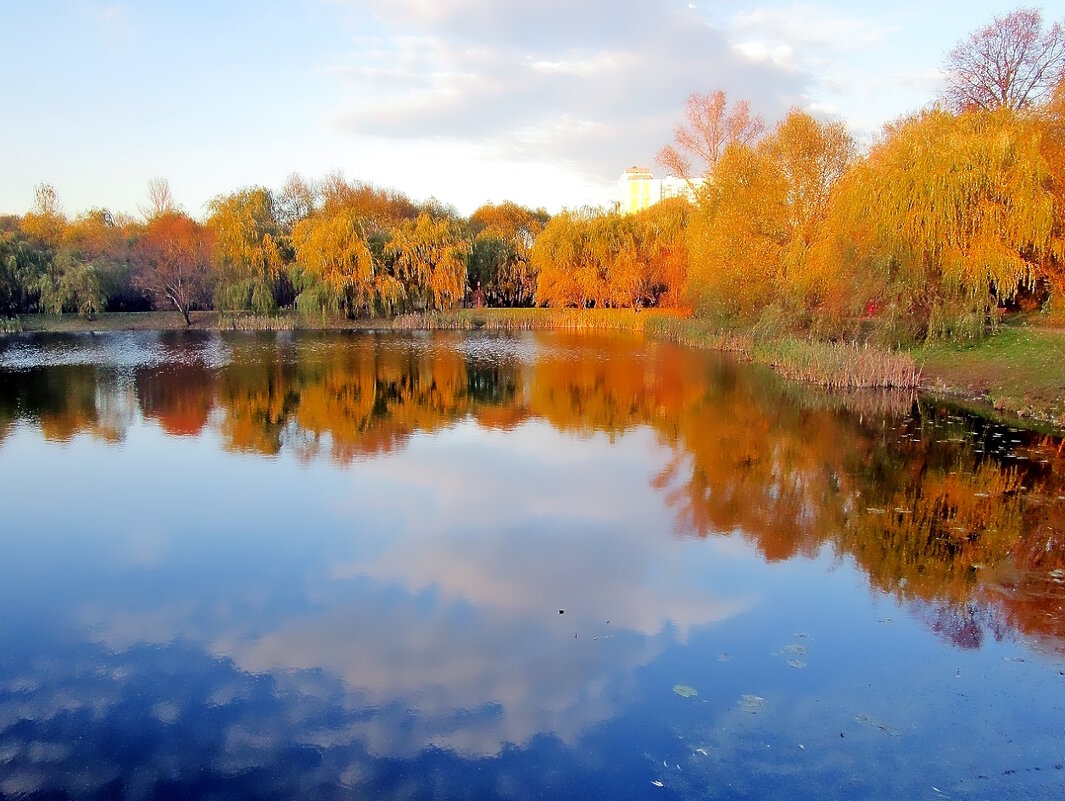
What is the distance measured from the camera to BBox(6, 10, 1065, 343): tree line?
674 inches

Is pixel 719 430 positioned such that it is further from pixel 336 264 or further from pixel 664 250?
pixel 336 264

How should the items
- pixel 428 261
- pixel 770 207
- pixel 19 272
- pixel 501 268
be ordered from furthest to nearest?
pixel 501 268 < pixel 428 261 < pixel 19 272 < pixel 770 207

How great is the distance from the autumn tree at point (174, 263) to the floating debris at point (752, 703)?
3863 cm

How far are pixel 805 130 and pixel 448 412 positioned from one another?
1583 cm

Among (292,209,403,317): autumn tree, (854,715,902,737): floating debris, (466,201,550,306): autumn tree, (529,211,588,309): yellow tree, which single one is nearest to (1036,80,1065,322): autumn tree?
(854,715,902,737): floating debris

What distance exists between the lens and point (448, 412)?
1567 cm

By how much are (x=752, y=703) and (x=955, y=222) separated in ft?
51.0

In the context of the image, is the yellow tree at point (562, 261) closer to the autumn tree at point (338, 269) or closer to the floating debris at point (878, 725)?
the autumn tree at point (338, 269)

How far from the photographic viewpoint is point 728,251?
24969 millimetres

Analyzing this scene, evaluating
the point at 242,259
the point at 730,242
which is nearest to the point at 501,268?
the point at 242,259

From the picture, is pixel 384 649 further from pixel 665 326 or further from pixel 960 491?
pixel 665 326

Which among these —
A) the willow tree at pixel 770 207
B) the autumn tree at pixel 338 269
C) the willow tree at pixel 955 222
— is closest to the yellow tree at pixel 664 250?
the willow tree at pixel 770 207

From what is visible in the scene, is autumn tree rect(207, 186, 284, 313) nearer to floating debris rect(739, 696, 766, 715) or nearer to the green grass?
the green grass

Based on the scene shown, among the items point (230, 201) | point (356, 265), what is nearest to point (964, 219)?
point (356, 265)
